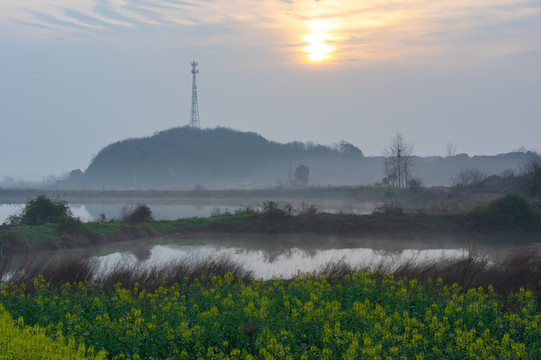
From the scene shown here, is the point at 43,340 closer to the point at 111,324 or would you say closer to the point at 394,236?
the point at 111,324

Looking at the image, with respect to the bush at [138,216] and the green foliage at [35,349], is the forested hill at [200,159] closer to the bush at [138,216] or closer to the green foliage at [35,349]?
the bush at [138,216]

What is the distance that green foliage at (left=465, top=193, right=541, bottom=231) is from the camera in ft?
103

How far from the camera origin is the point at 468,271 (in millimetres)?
13656

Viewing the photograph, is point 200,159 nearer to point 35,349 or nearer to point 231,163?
point 231,163

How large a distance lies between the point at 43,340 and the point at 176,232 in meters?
25.2

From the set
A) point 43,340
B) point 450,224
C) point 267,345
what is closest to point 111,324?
point 43,340

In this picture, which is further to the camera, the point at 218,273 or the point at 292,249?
the point at 292,249

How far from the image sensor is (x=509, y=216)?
31.5 m

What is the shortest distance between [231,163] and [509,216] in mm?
143451

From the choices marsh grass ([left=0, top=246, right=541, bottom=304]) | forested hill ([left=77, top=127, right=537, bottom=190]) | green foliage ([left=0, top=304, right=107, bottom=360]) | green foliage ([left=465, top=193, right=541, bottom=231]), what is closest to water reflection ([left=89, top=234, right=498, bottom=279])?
green foliage ([left=465, top=193, right=541, bottom=231])

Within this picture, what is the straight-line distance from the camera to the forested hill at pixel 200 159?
6388 inches

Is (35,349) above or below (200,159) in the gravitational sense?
below

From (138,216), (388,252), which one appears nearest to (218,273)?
(388,252)

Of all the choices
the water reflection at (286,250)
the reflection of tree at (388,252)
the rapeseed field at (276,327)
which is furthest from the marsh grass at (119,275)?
the reflection of tree at (388,252)
